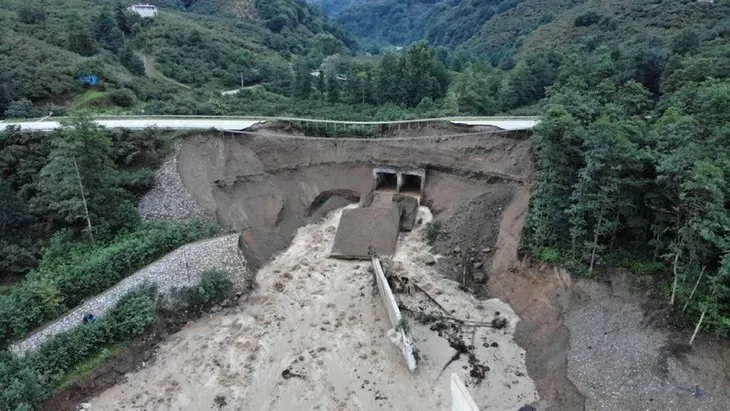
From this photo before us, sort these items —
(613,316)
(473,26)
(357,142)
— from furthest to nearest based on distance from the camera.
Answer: (473,26)
(357,142)
(613,316)

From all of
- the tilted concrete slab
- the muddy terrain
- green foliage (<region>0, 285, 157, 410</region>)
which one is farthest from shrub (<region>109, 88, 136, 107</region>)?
the tilted concrete slab

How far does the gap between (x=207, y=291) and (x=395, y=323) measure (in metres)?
9.24

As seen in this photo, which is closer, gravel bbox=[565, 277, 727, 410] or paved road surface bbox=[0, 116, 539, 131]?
gravel bbox=[565, 277, 727, 410]

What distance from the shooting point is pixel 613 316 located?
19.9m

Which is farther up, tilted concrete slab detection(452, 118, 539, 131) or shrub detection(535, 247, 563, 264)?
tilted concrete slab detection(452, 118, 539, 131)

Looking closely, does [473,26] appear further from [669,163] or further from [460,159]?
[669,163]

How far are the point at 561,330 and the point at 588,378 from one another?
2788 mm

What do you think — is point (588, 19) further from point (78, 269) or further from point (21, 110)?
point (78, 269)

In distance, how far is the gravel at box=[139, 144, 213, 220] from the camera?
94.4ft

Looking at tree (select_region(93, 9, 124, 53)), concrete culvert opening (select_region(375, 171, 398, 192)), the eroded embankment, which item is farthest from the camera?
tree (select_region(93, 9, 124, 53))

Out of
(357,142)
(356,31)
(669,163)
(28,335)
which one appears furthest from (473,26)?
(28,335)

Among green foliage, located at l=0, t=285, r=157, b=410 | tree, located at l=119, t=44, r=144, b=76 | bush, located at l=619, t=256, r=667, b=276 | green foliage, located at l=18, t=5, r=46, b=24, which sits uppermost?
green foliage, located at l=18, t=5, r=46, b=24

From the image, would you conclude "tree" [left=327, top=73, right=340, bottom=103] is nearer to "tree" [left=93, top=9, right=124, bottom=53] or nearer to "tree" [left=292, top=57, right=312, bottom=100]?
"tree" [left=292, top=57, right=312, bottom=100]

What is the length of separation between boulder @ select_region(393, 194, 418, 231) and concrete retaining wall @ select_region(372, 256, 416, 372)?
20.3 feet
